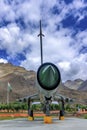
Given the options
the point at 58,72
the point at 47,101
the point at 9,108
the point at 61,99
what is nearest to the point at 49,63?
the point at 58,72

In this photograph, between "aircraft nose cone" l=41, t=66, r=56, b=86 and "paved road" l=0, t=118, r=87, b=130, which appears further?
"aircraft nose cone" l=41, t=66, r=56, b=86

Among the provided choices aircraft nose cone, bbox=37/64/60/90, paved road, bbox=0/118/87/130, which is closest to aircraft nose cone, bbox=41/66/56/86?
aircraft nose cone, bbox=37/64/60/90

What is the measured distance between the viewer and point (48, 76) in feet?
94.9

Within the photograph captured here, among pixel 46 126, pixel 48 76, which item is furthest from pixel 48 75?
pixel 46 126

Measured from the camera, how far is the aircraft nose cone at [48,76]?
28953 mm

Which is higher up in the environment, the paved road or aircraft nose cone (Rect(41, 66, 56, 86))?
aircraft nose cone (Rect(41, 66, 56, 86))

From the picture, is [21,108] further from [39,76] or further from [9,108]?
→ [39,76]

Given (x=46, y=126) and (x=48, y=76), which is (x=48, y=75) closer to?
(x=48, y=76)

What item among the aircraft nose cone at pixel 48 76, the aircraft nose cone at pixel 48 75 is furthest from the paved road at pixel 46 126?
the aircraft nose cone at pixel 48 75

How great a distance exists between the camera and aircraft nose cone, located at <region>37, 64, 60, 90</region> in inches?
1140

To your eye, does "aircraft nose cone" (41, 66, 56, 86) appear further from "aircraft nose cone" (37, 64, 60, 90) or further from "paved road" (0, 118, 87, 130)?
"paved road" (0, 118, 87, 130)

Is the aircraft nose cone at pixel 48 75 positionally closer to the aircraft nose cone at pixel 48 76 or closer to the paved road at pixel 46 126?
→ the aircraft nose cone at pixel 48 76

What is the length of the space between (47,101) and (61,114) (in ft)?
35.2

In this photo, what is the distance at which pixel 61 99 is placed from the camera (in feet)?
140
